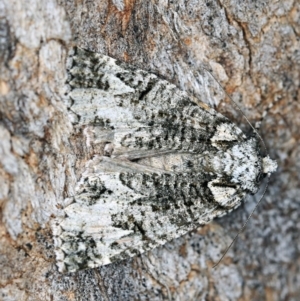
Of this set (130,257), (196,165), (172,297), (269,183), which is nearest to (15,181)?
(130,257)

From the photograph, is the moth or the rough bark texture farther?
the moth

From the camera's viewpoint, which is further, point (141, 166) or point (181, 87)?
point (181, 87)

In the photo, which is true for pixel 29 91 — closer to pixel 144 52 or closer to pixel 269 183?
pixel 144 52

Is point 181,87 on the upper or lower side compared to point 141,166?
upper

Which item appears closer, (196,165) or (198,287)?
(196,165)
